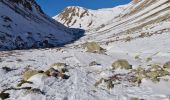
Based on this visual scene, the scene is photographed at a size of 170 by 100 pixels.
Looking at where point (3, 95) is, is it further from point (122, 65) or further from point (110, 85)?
point (122, 65)

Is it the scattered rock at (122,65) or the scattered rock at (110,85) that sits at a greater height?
the scattered rock at (122,65)

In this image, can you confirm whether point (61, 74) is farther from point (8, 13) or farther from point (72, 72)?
point (8, 13)

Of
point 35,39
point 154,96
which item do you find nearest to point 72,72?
point 154,96

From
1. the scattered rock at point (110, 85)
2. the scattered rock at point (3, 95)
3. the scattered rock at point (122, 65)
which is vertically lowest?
the scattered rock at point (3, 95)

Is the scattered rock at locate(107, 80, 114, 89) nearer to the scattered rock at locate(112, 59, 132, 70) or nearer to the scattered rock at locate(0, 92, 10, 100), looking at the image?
the scattered rock at locate(112, 59, 132, 70)

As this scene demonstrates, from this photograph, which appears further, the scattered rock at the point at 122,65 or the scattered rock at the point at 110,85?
the scattered rock at the point at 122,65

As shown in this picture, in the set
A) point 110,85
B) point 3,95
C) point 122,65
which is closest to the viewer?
point 3,95

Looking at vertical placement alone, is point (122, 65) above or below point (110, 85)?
above

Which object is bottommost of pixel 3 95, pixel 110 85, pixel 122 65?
pixel 3 95

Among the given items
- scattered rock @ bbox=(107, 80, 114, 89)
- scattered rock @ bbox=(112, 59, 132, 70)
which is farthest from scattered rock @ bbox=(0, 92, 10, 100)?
scattered rock @ bbox=(112, 59, 132, 70)

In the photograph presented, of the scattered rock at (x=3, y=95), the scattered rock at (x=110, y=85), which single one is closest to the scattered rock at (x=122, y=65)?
the scattered rock at (x=110, y=85)

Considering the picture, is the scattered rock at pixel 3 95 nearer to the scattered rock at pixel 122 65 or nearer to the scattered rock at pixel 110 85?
the scattered rock at pixel 110 85

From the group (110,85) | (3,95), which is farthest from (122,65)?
(3,95)

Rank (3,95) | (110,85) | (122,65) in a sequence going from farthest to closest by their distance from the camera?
1. (122,65)
2. (110,85)
3. (3,95)
